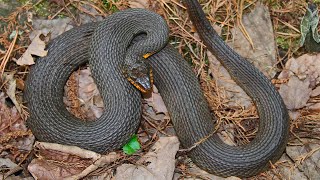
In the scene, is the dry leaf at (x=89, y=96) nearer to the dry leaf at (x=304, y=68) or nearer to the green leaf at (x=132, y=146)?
the green leaf at (x=132, y=146)

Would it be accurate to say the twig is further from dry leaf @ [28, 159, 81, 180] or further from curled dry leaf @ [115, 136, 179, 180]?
curled dry leaf @ [115, 136, 179, 180]

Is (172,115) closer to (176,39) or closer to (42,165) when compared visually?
(176,39)

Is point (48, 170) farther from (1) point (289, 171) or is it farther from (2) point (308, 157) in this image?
(2) point (308, 157)

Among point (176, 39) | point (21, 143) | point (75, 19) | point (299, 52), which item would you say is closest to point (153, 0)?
point (176, 39)

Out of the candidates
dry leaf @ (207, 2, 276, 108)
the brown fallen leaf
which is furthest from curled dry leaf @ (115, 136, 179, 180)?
dry leaf @ (207, 2, 276, 108)

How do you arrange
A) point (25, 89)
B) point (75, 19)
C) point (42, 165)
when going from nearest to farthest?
1. point (42, 165)
2. point (25, 89)
3. point (75, 19)

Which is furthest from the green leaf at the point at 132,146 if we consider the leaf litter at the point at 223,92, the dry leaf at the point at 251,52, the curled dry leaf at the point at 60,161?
the dry leaf at the point at 251,52
